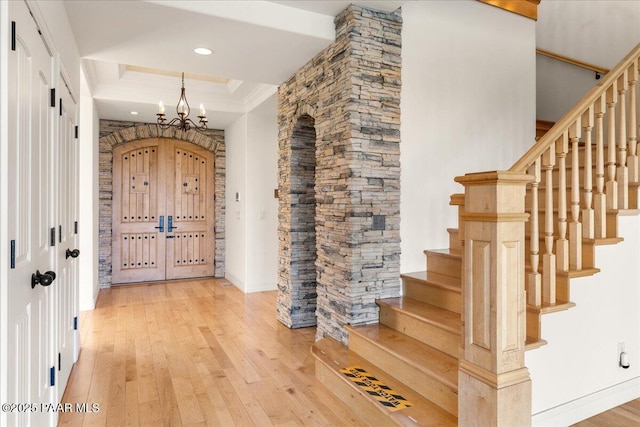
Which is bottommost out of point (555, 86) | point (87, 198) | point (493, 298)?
point (493, 298)

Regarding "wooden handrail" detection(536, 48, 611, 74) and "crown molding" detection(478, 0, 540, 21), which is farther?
"wooden handrail" detection(536, 48, 611, 74)

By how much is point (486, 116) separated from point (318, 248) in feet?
6.59

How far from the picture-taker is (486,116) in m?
3.84

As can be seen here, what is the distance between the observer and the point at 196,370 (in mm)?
3242

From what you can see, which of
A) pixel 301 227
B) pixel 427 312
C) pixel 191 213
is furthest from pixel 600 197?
pixel 191 213

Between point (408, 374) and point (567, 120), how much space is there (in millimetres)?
1749

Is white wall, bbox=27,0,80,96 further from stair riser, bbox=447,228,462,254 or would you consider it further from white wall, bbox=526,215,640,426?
stair riser, bbox=447,228,462,254

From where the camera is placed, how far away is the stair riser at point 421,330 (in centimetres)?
254

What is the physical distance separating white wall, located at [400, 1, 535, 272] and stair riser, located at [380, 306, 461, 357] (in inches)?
17.9

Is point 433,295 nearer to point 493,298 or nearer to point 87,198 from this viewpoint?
point 493,298

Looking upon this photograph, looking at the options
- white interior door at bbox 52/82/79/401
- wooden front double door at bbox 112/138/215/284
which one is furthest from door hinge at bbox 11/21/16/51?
wooden front double door at bbox 112/138/215/284

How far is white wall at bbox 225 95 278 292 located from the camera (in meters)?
5.98

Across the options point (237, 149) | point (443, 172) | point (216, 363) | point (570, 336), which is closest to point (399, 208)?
point (443, 172)

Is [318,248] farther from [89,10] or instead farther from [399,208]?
[89,10]
